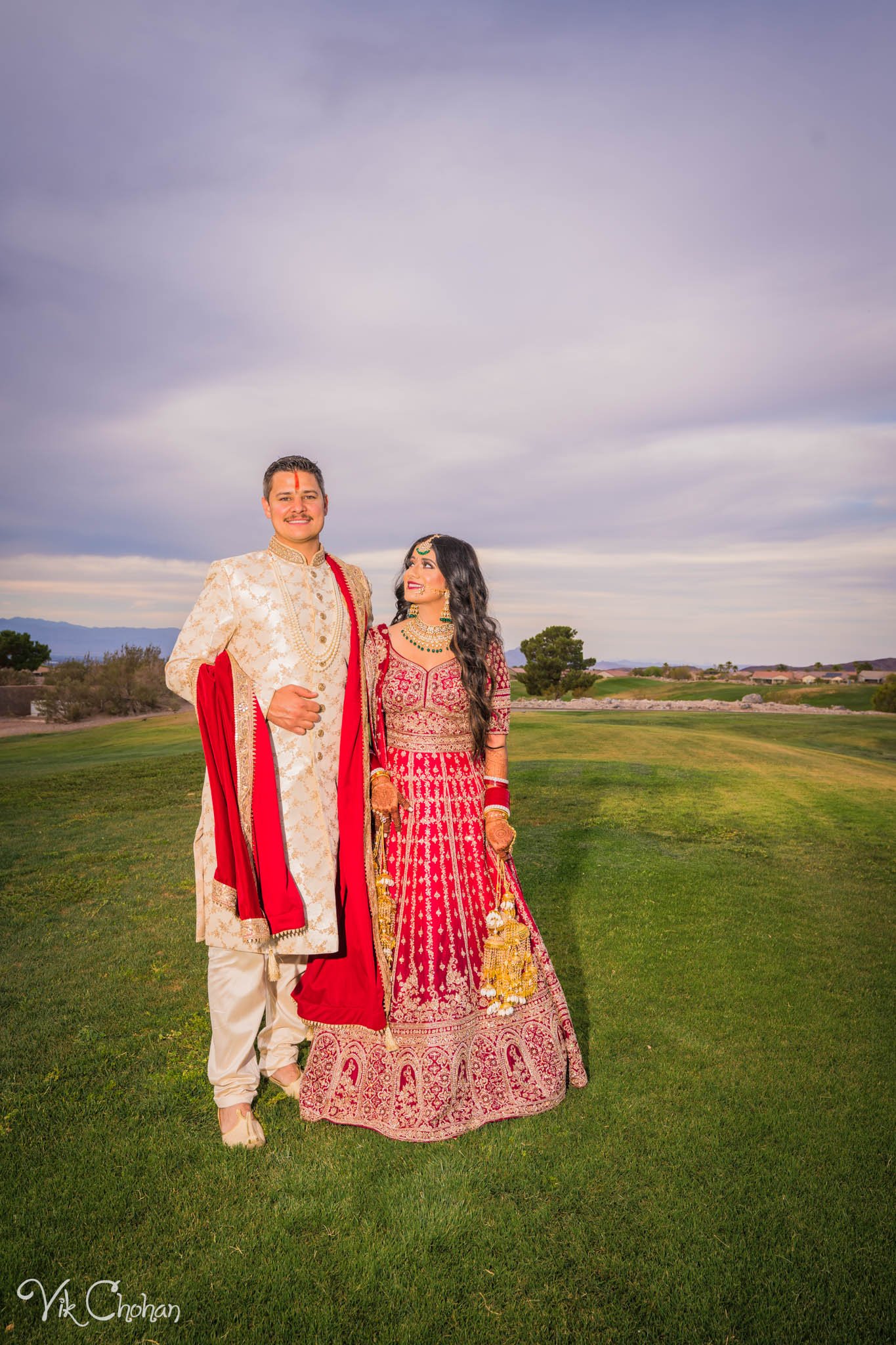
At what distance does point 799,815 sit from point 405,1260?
9349mm

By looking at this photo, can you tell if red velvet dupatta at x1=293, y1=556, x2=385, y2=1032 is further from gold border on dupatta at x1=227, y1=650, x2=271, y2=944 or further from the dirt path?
the dirt path

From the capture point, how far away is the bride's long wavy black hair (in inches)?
149

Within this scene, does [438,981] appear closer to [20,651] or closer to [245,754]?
[245,754]

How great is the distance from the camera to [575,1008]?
4.94m

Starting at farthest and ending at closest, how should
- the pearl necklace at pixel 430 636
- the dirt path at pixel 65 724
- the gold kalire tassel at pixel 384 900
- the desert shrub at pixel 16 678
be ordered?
1. the desert shrub at pixel 16 678
2. the dirt path at pixel 65 724
3. the pearl necklace at pixel 430 636
4. the gold kalire tassel at pixel 384 900

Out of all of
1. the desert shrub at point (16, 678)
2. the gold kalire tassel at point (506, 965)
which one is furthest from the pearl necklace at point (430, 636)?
the desert shrub at point (16, 678)

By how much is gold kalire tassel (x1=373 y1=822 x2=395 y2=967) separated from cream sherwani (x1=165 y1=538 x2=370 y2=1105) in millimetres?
249

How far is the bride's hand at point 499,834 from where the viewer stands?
376 cm

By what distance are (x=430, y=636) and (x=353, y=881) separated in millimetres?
1228

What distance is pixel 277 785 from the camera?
139 inches

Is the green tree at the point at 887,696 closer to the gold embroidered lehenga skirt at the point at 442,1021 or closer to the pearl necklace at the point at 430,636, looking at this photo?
the gold embroidered lehenga skirt at the point at 442,1021

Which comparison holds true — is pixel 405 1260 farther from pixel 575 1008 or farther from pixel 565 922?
pixel 565 922

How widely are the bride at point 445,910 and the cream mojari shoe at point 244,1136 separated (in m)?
0.24

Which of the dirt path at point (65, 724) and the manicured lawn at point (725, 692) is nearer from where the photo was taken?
the dirt path at point (65, 724)
